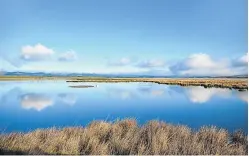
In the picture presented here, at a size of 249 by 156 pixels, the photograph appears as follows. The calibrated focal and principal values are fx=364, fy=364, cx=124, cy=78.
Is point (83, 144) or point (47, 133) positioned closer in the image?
point (83, 144)

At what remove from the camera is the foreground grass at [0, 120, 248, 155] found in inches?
163

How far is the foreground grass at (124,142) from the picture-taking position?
13.6 ft

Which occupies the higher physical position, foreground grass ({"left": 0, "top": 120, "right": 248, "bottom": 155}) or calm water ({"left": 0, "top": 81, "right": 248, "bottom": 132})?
foreground grass ({"left": 0, "top": 120, "right": 248, "bottom": 155})

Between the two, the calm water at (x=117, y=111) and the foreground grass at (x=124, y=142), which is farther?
the calm water at (x=117, y=111)

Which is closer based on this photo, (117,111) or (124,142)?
(124,142)

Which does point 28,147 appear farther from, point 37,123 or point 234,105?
point 234,105

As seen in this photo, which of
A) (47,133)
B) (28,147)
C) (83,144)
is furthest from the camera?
(47,133)

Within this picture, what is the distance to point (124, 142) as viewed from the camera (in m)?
4.39

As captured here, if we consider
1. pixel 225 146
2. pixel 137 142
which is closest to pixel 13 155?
pixel 137 142

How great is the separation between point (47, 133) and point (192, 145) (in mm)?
1911

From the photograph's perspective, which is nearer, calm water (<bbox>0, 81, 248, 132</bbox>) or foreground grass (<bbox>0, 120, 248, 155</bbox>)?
foreground grass (<bbox>0, 120, 248, 155</bbox>)

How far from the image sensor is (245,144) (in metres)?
5.00

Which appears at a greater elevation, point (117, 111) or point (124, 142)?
point (124, 142)

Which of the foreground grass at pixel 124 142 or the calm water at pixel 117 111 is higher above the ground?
the foreground grass at pixel 124 142
